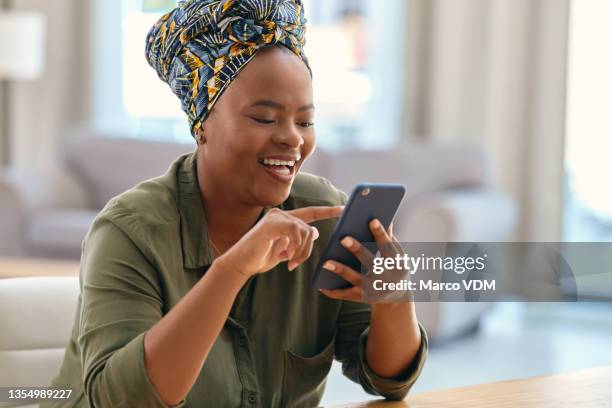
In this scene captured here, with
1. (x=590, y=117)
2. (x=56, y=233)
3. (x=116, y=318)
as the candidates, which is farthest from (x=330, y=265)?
(x=590, y=117)

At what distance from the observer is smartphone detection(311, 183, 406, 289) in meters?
1.08

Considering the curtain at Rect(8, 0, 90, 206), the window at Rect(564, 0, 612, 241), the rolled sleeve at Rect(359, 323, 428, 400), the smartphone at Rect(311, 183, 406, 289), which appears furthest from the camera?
the curtain at Rect(8, 0, 90, 206)

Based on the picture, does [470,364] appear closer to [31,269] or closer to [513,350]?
[513,350]

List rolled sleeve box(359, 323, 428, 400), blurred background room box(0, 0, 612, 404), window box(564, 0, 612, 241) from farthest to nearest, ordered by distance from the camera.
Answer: window box(564, 0, 612, 241) → blurred background room box(0, 0, 612, 404) → rolled sleeve box(359, 323, 428, 400)

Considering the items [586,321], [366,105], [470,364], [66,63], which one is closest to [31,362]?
[470,364]

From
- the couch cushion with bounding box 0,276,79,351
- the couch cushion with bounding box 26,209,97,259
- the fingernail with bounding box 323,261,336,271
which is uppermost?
the fingernail with bounding box 323,261,336,271

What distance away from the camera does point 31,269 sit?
11.6ft

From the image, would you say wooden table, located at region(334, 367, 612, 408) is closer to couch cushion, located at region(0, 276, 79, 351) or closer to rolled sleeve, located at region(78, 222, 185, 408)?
rolled sleeve, located at region(78, 222, 185, 408)

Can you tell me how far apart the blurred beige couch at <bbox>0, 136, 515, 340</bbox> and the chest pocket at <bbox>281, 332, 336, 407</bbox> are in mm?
2903

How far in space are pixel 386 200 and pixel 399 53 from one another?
461 cm

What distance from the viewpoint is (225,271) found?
1.13m

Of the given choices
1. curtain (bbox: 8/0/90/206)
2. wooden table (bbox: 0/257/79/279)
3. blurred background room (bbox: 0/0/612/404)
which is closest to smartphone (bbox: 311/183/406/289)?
wooden table (bbox: 0/257/79/279)

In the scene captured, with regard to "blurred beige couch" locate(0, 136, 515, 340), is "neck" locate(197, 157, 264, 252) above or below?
above

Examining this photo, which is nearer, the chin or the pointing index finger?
the pointing index finger
